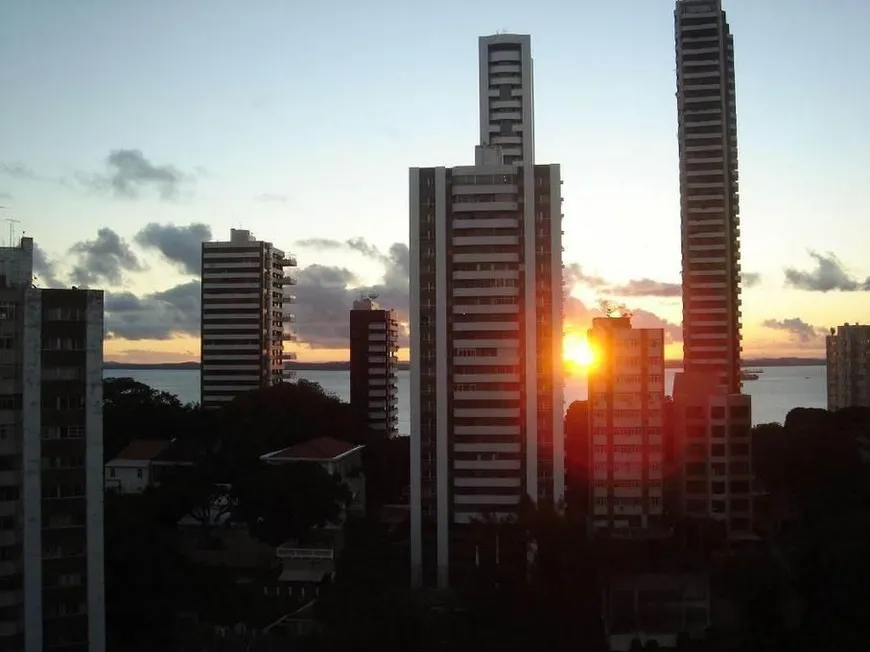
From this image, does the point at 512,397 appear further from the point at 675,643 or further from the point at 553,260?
the point at 675,643

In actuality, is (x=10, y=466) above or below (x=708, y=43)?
below

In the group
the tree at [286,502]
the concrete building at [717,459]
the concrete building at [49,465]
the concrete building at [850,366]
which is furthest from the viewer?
the concrete building at [850,366]

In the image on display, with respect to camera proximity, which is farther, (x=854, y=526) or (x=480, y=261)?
(x=480, y=261)

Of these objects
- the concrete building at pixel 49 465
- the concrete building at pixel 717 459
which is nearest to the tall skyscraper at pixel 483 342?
the concrete building at pixel 717 459

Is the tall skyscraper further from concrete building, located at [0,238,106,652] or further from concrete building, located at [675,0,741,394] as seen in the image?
concrete building, located at [675,0,741,394]

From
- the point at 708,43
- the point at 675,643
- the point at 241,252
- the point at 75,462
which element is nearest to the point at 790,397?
the point at 708,43

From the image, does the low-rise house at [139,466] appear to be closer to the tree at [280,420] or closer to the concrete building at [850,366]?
the tree at [280,420]
